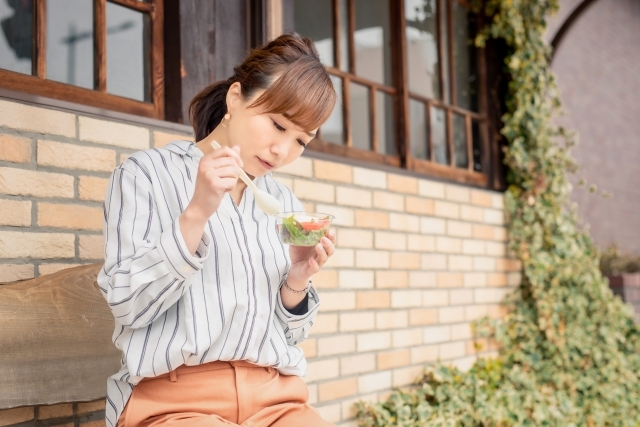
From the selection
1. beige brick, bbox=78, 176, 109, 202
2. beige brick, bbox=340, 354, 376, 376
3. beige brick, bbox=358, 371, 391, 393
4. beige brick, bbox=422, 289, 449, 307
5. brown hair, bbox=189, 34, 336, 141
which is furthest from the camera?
beige brick, bbox=422, 289, 449, 307

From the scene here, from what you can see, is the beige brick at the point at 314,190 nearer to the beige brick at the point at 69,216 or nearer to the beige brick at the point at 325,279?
the beige brick at the point at 325,279

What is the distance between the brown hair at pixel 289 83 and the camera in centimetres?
158

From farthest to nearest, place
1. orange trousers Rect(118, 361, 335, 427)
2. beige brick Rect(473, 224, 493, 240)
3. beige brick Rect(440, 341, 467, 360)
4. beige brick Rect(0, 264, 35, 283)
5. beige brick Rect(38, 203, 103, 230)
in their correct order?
beige brick Rect(473, 224, 493, 240) → beige brick Rect(440, 341, 467, 360) → beige brick Rect(38, 203, 103, 230) → beige brick Rect(0, 264, 35, 283) → orange trousers Rect(118, 361, 335, 427)

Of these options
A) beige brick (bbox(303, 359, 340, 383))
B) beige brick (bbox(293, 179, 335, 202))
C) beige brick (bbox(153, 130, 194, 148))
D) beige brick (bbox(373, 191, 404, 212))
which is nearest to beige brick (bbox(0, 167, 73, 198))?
beige brick (bbox(153, 130, 194, 148))

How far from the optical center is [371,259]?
3.30m

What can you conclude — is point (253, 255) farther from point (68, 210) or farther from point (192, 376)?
point (68, 210)

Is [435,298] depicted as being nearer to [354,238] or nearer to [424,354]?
[424,354]

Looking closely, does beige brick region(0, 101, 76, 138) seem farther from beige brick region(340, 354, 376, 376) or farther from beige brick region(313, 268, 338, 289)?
beige brick region(340, 354, 376, 376)

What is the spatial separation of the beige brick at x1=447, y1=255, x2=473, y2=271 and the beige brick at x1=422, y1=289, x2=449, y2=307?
0.53 feet

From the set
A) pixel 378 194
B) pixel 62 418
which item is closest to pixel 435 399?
pixel 378 194

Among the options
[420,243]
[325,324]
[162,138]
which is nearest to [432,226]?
[420,243]

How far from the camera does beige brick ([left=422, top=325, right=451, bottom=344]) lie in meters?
3.66

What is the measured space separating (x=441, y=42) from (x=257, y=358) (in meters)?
3.08

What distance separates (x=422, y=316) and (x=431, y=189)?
685 millimetres
